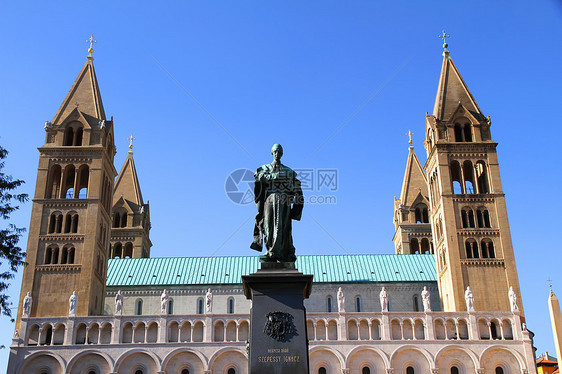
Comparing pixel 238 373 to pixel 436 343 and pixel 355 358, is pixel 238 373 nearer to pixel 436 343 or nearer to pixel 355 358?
pixel 355 358

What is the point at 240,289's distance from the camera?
6750 centimetres

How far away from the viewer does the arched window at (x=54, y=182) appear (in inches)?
2454

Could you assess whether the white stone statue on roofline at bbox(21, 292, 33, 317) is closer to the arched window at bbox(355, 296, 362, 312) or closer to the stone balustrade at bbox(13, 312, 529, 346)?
the stone balustrade at bbox(13, 312, 529, 346)

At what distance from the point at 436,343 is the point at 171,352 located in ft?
73.8

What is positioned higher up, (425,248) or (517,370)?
(425,248)

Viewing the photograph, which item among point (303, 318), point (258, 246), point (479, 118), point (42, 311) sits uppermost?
point (479, 118)

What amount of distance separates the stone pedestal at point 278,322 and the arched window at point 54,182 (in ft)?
167

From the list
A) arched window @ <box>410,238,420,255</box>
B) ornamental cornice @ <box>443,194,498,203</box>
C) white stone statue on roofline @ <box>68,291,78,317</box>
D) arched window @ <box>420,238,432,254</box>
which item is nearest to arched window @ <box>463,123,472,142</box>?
ornamental cornice @ <box>443,194,498,203</box>

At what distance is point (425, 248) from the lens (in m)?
81.2

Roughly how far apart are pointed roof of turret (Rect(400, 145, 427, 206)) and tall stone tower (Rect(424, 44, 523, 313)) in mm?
15711

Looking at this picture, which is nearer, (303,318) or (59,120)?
(303,318)

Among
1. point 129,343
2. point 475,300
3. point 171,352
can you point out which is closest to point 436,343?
point 475,300

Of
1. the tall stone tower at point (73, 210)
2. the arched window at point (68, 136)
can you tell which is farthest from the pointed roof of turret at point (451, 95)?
the arched window at point (68, 136)

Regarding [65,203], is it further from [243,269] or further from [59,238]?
[243,269]
